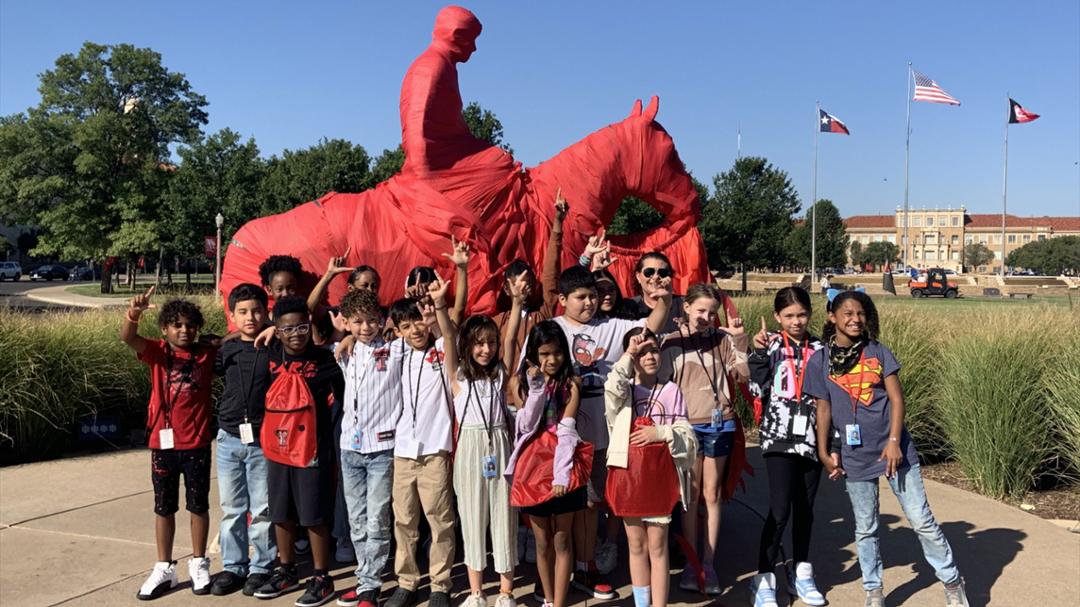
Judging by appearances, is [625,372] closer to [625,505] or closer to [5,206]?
[625,505]

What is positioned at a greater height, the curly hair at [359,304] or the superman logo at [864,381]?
the curly hair at [359,304]

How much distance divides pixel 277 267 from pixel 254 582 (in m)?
1.53

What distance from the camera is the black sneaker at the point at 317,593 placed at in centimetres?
329

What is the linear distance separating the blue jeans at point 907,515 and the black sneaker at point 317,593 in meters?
2.26

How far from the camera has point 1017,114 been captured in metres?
36.7

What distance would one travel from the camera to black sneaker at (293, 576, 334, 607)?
10.8ft

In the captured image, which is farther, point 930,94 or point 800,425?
point 930,94

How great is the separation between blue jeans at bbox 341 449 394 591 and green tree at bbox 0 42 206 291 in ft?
96.0

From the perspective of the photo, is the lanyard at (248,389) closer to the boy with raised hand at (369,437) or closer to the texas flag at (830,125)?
the boy with raised hand at (369,437)

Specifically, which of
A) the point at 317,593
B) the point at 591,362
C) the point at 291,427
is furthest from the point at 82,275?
the point at 591,362

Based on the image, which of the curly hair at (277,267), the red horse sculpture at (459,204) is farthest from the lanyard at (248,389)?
the red horse sculpture at (459,204)

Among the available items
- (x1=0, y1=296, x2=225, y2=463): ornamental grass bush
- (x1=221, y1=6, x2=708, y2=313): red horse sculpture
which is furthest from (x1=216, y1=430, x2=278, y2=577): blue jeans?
(x1=0, y1=296, x2=225, y2=463): ornamental grass bush

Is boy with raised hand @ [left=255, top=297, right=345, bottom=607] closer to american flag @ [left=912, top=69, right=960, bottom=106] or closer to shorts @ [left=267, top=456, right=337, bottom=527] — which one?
shorts @ [left=267, top=456, right=337, bottom=527]

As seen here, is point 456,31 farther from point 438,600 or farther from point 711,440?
point 438,600
